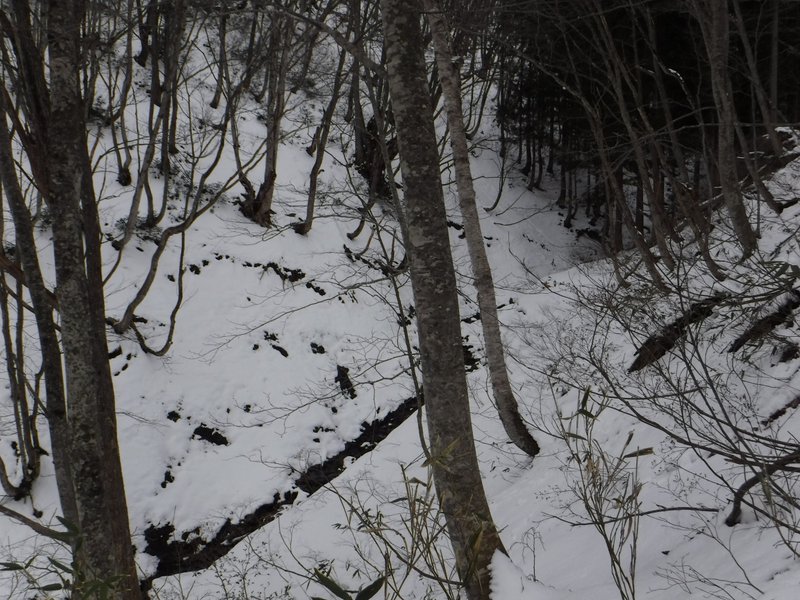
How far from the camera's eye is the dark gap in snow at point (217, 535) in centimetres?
709

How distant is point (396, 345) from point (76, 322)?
2.50 meters

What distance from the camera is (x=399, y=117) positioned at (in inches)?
130

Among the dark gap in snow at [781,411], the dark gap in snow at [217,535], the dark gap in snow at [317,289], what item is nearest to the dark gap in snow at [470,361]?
the dark gap in snow at [217,535]

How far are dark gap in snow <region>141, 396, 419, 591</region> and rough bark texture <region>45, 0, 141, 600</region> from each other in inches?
109

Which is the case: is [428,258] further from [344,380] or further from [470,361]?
[470,361]

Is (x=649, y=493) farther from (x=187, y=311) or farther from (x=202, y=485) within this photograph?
(x=187, y=311)

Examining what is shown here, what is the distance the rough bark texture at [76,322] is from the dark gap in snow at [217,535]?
276 cm

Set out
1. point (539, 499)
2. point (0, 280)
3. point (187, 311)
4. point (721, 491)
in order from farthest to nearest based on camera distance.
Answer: point (187, 311) → point (0, 280) → point (539, 499) → point (721, 491)

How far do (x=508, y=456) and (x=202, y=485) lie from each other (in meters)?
4.25

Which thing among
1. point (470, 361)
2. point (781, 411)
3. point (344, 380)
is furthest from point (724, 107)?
point (344, 380)

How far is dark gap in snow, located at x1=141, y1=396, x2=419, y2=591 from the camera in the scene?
7094mm

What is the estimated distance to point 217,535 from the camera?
7441mm

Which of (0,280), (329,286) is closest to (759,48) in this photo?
(329,286)

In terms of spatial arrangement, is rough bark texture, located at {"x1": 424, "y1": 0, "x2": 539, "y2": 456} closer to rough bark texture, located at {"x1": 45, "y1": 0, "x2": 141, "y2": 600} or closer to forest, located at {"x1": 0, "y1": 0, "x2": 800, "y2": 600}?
forest, located at {"x1": 0, "y1": 0, "x2": 800, "y2": 600}
